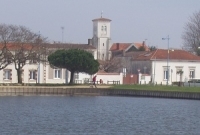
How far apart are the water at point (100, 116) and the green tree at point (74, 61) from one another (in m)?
14.5

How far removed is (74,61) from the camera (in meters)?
85.6

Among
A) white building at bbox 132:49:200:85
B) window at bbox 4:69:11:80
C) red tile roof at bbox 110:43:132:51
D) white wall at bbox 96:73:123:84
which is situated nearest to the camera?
window at bbox 4:69:11:80

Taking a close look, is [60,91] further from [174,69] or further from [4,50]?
[174,69]

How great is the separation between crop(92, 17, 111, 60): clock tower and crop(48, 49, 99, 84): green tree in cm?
3916

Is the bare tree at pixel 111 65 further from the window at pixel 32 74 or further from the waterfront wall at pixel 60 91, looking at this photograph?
the waterfront wall at pixel 60 91

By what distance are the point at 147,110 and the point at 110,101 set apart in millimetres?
11304

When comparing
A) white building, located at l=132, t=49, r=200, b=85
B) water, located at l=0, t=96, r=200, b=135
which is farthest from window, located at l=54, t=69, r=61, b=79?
water, located at l=0, t=96, r=200, b=135

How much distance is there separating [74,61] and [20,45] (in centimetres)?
684

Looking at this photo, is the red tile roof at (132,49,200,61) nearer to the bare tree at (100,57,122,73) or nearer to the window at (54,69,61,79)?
the bare tree at (100,57,122,73)

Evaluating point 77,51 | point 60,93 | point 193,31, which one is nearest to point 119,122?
point 60,93

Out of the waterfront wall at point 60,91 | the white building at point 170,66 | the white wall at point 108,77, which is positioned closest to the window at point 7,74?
the white wall at point 108,77

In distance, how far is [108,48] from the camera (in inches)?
5015

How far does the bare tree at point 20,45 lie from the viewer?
8612cm

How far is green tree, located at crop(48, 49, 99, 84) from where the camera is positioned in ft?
280
